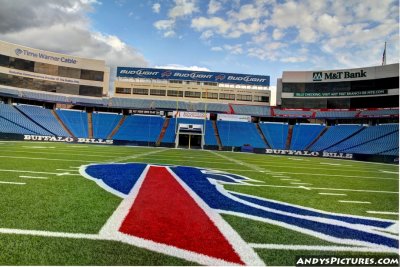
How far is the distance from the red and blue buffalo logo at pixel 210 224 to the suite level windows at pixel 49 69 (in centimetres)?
5225

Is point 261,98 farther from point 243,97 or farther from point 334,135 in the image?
point 334,135

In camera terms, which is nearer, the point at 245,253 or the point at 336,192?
the point at 245,253

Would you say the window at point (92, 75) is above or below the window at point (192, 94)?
above

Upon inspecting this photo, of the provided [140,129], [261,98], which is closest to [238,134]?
[261,98]

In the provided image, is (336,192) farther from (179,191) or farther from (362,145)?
(362,145)

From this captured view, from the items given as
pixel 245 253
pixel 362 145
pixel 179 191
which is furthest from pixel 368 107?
pixel 245 253

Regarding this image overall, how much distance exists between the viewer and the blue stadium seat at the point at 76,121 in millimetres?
47219

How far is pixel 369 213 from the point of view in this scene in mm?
6336

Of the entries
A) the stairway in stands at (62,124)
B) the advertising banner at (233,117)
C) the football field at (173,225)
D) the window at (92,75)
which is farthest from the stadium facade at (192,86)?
the football field at (173,225)

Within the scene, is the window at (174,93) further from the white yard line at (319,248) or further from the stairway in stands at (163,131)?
the white yard line at (319,248)

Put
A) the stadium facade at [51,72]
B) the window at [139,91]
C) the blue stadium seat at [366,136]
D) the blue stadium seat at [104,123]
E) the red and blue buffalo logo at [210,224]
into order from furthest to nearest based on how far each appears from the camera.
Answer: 1. the window at [139,91]
2. the stadium facade at [51,72]
3. the blue stadium seat at [104,123]
4. the blue stadium seat at [366,136]
5. the red and blue buffalo logo at [210,224]

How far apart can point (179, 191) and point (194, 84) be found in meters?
53.5

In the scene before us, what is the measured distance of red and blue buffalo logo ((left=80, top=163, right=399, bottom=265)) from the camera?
3758 millimetres

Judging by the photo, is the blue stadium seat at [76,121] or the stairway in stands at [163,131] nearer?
the stairway in stands at [163,131]
